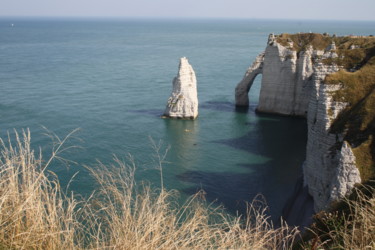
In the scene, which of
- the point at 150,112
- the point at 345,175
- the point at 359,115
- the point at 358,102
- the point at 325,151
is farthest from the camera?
the point at 150,112

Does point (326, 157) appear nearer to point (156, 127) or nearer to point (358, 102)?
point (358, 102)

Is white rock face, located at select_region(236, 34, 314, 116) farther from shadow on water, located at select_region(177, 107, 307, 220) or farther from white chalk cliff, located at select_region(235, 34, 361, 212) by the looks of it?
white chalk cliff, located at select_region(235, 34, 361, 212)

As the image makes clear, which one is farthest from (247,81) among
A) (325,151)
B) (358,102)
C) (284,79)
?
(325,151)

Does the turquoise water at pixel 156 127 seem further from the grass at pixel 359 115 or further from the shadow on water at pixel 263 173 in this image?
the grass at pixel 359 115

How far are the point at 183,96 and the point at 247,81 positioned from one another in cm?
1133

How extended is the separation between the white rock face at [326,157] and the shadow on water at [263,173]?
4298mm

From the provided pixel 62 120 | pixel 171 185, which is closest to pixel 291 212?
pixel 171 185

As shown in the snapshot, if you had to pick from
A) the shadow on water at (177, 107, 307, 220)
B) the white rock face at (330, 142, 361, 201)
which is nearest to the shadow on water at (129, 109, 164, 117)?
the shadow on water at (177, 107, 307, 220)

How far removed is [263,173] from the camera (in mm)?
33719

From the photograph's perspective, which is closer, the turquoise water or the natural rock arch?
the turquoise water

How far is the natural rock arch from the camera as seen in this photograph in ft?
177

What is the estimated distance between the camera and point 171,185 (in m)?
30.7

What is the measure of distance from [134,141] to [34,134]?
428 inches

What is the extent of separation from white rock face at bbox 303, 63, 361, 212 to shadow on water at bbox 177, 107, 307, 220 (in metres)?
4.30
